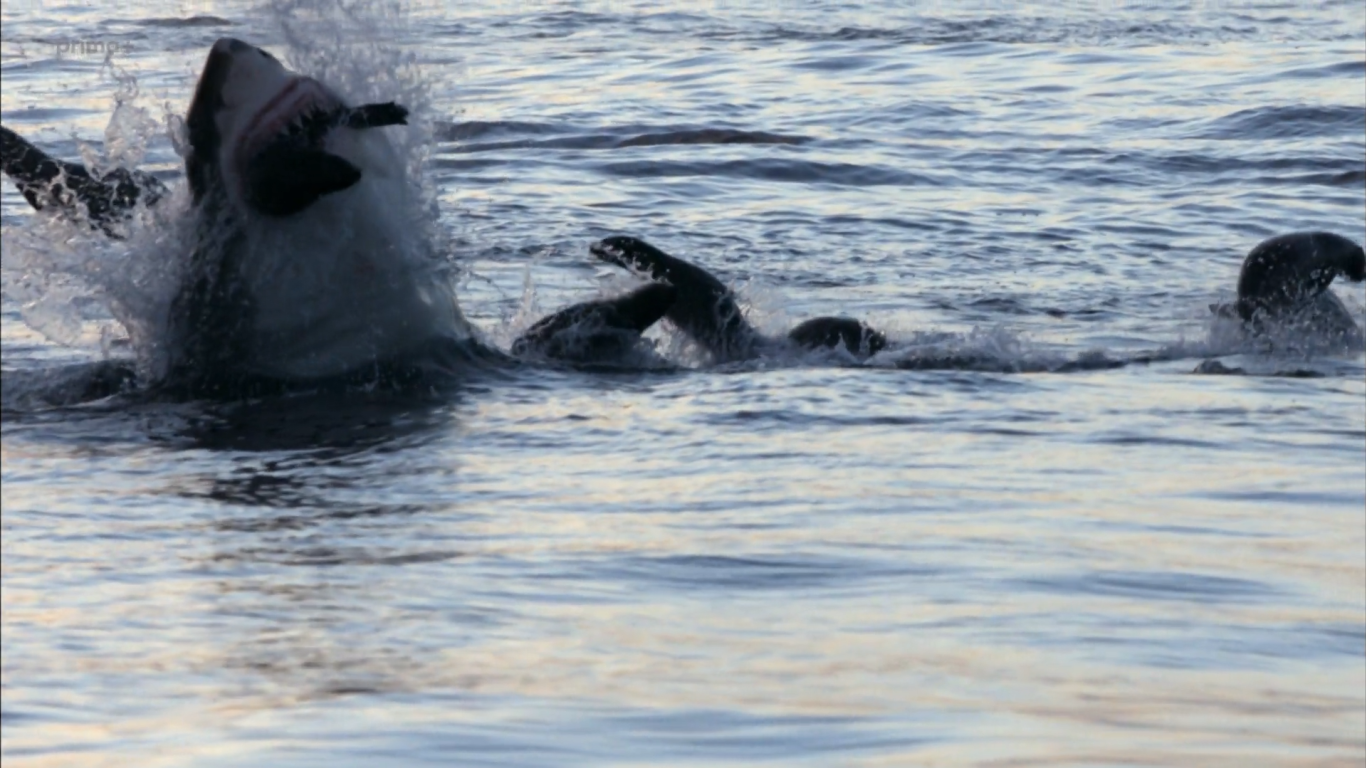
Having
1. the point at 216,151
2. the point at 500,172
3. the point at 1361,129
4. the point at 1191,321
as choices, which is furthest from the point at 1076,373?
the point at 1361,129

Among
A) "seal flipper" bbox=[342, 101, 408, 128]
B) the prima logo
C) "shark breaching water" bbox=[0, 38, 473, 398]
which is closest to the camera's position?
"seal flipper" bbox=[342, 101, 408, 128]

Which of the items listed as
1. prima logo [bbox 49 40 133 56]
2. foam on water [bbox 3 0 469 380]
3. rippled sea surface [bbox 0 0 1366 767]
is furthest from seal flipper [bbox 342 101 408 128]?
prima logo [bbox 49 40 133 56]

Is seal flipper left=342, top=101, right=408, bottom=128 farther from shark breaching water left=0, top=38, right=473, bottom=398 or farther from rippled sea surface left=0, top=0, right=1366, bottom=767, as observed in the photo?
rippled sea surface left=0, top=0, right=1366, bottom=767

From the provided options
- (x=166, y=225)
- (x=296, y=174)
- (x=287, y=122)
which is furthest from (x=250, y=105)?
(x=166, y=225)

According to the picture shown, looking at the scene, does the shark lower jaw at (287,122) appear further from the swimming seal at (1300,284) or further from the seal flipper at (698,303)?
the swimming seal at (1300,284)

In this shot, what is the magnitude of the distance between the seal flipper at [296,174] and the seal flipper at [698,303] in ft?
5.91

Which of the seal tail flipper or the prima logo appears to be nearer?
the seal tail flipper

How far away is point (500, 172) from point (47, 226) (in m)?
5.98

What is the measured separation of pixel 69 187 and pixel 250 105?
3.83 feet

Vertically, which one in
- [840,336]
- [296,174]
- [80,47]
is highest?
[296,174]

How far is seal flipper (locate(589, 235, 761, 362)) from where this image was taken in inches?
315

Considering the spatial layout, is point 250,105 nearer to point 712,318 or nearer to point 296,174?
point 296,174

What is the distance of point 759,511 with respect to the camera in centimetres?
548

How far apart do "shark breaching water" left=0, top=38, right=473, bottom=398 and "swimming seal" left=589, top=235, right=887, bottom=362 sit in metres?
0.86
